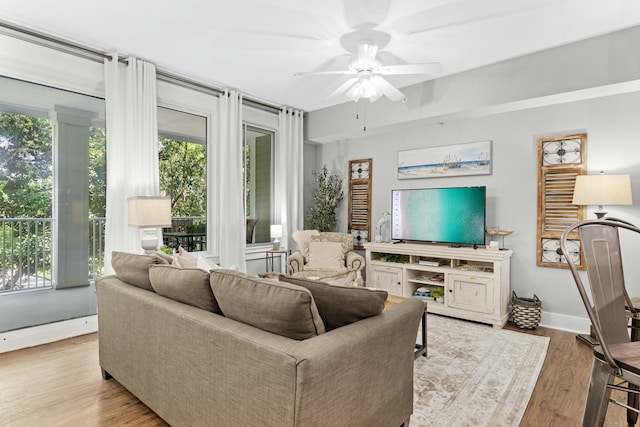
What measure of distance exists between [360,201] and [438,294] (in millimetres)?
1802

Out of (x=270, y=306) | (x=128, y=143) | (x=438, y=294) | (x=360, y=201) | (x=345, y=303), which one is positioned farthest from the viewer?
(x=360, y=201)

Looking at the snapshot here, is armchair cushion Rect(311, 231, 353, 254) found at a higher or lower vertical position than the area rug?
higher

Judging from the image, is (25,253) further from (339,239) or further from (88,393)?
(339,239)

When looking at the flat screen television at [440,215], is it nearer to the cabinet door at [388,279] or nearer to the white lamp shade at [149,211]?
the cabinet door at [388,279]

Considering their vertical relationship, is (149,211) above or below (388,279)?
above

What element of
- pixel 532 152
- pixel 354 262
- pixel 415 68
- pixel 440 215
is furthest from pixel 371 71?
pixel 354 262

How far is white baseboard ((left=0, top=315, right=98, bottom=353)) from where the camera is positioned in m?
3.04

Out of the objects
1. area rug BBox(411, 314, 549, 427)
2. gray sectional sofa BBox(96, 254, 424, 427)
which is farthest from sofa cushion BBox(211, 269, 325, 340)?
area rug BBox(411, 314, 549, 427)

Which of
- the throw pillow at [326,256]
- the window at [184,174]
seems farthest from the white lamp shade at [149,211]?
the throw pillow at [326,256]

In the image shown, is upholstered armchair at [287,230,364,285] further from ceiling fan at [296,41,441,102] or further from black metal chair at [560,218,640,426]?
black metal chair at [560,218,640,426]

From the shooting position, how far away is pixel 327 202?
5527 mm

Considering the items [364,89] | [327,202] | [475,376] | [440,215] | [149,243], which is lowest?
[475,376]

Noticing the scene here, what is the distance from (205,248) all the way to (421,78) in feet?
10.8

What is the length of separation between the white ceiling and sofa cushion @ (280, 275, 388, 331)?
217 cm
